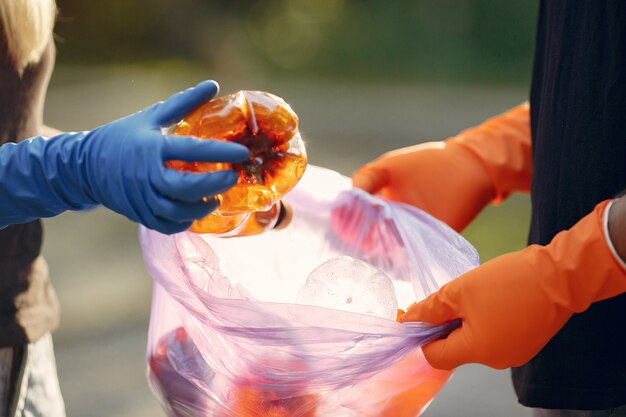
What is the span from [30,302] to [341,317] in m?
0.67

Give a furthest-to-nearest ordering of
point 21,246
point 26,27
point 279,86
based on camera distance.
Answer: point 279,86, point 21,246, point 26,27

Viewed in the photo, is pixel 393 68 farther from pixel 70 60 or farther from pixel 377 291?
pixel 377 291

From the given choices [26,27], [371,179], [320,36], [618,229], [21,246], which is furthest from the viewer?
[320,36]

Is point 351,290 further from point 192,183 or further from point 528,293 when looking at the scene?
point 192,183

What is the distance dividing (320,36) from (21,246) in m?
9.65

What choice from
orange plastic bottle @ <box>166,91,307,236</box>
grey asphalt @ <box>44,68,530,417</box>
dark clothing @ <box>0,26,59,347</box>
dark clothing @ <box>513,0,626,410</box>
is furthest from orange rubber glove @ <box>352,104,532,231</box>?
grey asphalt @ <box>44,68,530,417</box>

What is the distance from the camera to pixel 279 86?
8383 millimetres

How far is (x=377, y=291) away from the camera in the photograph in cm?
162

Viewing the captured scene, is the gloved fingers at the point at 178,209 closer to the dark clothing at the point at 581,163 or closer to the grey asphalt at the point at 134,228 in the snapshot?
the dark clothing at the point at 581,163

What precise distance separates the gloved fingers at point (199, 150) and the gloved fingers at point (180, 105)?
0.07 m

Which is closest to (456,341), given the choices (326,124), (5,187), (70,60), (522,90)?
(5,187)

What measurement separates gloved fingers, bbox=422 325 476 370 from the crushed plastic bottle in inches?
7.7

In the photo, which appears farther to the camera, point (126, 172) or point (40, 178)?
point (40, 178)

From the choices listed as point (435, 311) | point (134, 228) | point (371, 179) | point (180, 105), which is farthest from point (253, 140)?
point (134, 228)
